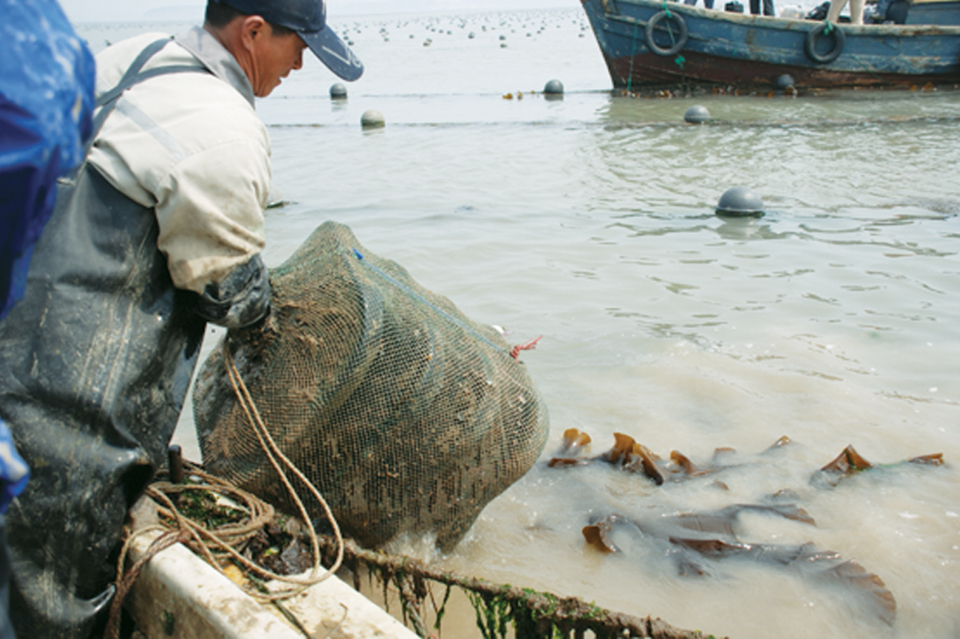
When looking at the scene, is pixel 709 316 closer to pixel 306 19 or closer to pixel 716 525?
pixel 716 525

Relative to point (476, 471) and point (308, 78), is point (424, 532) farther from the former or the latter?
point (308, 78)

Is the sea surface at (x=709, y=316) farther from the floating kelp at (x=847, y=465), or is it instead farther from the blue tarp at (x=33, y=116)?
the blue tarp at (x=33, y=116)

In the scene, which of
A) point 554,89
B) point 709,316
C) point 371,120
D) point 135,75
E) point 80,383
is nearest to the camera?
point 80,383

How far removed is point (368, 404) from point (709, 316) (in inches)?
170

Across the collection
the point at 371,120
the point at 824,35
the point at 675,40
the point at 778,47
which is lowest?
the point at 371,120

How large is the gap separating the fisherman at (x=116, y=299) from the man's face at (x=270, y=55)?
257 mm

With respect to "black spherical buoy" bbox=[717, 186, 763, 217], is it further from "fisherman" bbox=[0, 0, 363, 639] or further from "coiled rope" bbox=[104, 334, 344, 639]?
"fisherman" bbox=[0, 0, 363, 639]

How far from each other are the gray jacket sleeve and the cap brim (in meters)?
0.81

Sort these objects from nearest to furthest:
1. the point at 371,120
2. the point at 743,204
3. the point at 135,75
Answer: the point at 135,75 < the point at 743,204 < the point at 371,120

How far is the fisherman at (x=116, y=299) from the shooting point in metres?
1.84

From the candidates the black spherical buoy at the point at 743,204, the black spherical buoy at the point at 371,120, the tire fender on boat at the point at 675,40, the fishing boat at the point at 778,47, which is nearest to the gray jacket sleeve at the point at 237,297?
the black spherical buoy at the point at 743,204

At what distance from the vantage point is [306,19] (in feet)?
7.78

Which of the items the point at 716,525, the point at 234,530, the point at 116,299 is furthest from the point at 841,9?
the point at 116,299

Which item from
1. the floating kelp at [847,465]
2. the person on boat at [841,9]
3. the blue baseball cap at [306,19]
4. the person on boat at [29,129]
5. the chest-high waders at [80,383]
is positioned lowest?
the floating kelp at [847,465]
